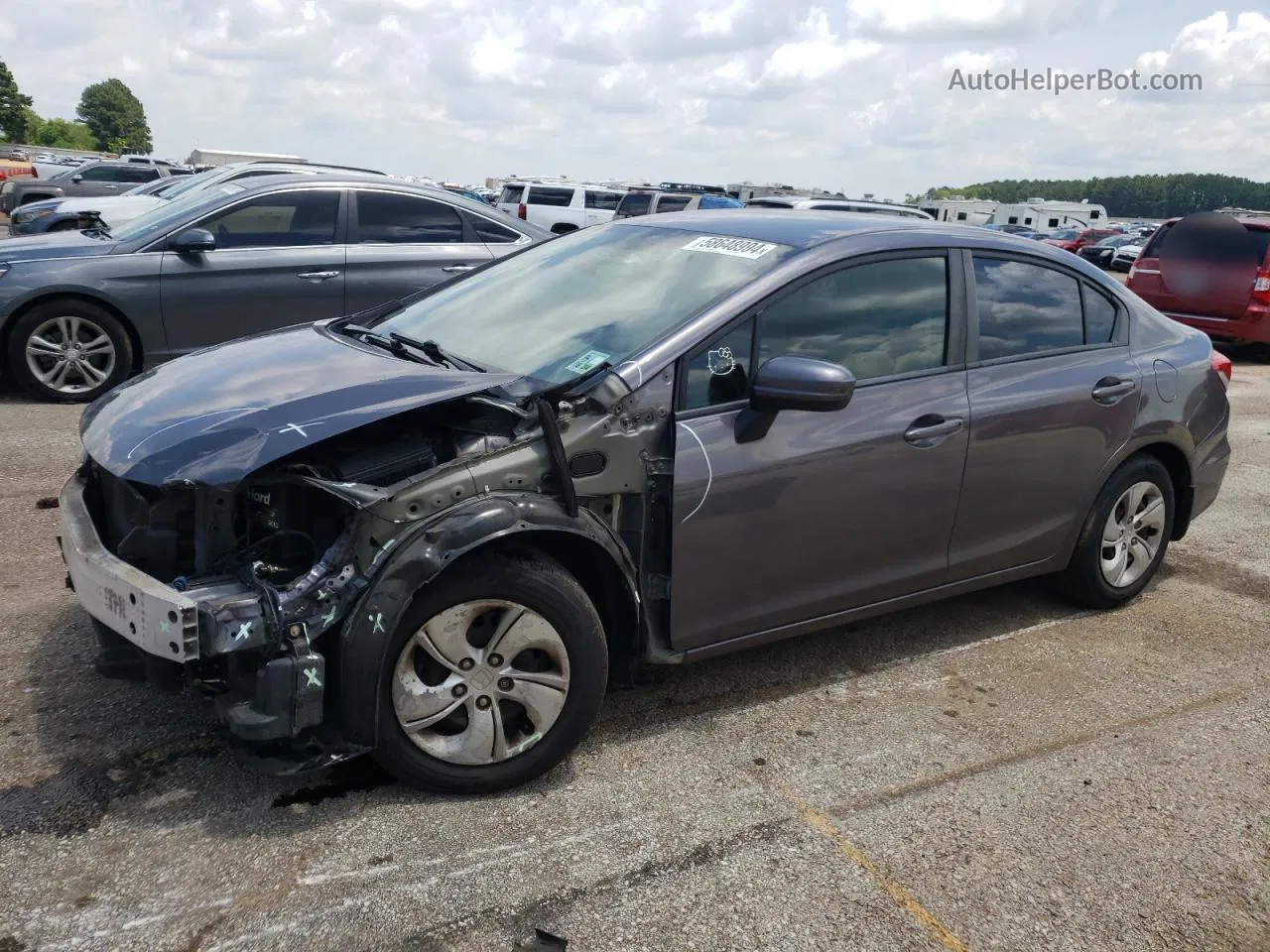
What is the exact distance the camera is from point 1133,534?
496cm

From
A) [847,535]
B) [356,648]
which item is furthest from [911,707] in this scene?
[356,648]

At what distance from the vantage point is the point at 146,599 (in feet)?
9.43

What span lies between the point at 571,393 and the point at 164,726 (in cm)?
161

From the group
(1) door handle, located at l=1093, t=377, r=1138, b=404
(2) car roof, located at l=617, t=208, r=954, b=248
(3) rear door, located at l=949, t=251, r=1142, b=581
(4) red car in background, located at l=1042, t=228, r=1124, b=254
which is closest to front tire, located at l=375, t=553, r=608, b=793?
(2) car roof, located at l=617, t=208, r=954, b=248

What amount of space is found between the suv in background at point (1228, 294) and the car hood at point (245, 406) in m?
11.1

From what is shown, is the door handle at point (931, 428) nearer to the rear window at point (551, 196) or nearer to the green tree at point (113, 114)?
the rear window at point (551, 196)

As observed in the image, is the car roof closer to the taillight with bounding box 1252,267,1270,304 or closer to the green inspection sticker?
the green inspection sticker

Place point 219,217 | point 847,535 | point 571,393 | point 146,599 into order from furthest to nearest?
point 219,217 → point 847,535 → point 571,393 → point 146,599

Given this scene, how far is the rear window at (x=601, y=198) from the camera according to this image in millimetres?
26609

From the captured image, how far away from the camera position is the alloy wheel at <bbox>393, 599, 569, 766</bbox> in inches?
122

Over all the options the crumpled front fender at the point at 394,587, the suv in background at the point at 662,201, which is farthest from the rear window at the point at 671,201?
the crumpled front fender at the point at 394,587

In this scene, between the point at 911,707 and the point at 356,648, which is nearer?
the point at 356,648

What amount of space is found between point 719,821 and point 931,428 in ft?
5.21

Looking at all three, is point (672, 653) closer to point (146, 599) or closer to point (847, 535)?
point (847, 535)
